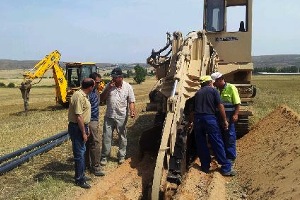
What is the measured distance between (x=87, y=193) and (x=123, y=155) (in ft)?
6.51

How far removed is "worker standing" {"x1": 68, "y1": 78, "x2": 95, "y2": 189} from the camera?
6867 millimetres

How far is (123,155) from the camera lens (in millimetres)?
8555

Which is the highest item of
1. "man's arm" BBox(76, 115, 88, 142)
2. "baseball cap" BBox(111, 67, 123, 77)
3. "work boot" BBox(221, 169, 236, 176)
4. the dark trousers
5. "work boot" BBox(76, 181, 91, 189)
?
"baseball cap" BBox(111, 67, 123, 77)

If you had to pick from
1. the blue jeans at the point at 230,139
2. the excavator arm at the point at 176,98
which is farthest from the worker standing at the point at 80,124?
the blue jeans at the point at 230,139

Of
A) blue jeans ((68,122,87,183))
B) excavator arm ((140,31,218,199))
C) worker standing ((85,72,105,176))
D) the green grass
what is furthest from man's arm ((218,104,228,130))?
the green grass

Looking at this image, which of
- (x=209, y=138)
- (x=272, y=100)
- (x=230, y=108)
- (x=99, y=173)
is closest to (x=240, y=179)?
(x=209, y=138)

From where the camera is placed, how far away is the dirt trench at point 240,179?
651cm

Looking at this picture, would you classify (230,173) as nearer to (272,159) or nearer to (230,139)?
(230,139)

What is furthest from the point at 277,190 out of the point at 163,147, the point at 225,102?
the point at 225,102

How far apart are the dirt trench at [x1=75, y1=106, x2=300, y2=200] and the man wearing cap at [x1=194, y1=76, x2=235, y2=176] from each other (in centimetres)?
23

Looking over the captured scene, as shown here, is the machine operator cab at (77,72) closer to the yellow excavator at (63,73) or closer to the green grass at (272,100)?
the yellow excavator at (63,73)

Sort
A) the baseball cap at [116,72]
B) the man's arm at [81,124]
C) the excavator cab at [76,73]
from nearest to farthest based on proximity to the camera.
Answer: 1. the man's arm at [81,124]
2. the baseball cap at [116,72]
3. the excavator cab at [76,73]

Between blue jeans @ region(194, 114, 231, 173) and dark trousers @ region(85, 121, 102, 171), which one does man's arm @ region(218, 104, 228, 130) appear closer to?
blue jeans @ region(194, 114, 231, 173)

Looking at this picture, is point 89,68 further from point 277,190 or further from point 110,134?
point 277,190
